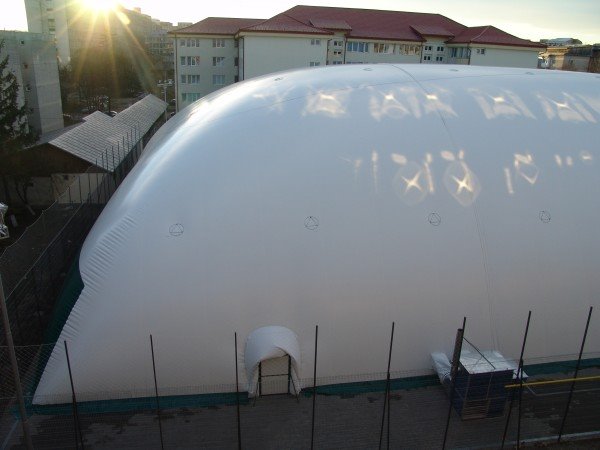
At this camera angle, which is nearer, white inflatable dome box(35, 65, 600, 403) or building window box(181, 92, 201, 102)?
white inflatable dome box(35, 65, 600, 403)

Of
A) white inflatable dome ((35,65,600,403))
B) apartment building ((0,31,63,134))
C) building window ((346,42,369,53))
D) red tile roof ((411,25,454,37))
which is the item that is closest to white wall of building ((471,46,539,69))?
red tile roof ((411,25,454,37))

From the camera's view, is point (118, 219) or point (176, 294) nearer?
point (176, 294)

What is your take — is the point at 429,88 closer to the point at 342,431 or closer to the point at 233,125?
the point at 233,125

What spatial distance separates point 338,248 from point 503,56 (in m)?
42.0

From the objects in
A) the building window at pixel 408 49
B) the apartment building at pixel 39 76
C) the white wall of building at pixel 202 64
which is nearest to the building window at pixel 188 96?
the white wall of building at pixel 202 64

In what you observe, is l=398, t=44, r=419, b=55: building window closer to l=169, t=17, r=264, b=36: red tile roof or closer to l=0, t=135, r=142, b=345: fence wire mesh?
l=169, t=17, r=264, b=36: red tile roof

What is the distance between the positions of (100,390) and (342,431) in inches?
187

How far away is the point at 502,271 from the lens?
33.9ft

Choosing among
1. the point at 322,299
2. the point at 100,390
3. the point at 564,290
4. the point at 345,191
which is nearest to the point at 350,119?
the point at 345,191

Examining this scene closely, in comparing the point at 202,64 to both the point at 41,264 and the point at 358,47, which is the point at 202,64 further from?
the point at 41,264

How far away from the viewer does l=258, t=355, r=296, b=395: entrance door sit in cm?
974

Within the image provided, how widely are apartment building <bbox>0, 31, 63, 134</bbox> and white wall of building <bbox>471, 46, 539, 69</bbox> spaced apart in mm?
34931

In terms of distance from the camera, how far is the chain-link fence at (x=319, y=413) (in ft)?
29.2

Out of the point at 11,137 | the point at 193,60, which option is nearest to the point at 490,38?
the point at 193,60
